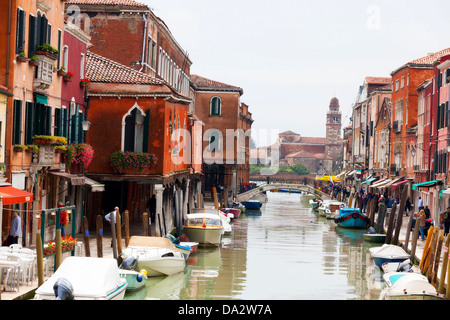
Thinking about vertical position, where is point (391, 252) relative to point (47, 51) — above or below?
below

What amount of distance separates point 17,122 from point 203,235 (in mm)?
11126

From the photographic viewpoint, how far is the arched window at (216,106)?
55.5 metres

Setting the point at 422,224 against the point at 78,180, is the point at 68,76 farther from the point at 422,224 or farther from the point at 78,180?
the point at 422,224

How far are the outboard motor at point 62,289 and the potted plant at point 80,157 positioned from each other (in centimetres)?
961

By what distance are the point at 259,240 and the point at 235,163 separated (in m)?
21.6

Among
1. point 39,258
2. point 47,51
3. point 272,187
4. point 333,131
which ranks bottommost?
point 39,258

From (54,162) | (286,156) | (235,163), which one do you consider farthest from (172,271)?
(286,156)

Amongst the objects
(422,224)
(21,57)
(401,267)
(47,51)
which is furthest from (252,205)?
(21,57)

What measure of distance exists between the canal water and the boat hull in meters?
0.41

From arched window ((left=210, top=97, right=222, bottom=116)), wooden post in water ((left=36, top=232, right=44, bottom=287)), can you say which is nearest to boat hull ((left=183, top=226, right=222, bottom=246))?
wooden post in water ((left=36, top=232, right=44, bottom=287))

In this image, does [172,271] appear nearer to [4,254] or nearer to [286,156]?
[4,254]

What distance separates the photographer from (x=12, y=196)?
57.1 ft

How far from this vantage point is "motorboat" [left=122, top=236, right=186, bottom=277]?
21047 mm

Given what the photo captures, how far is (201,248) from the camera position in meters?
29.3
